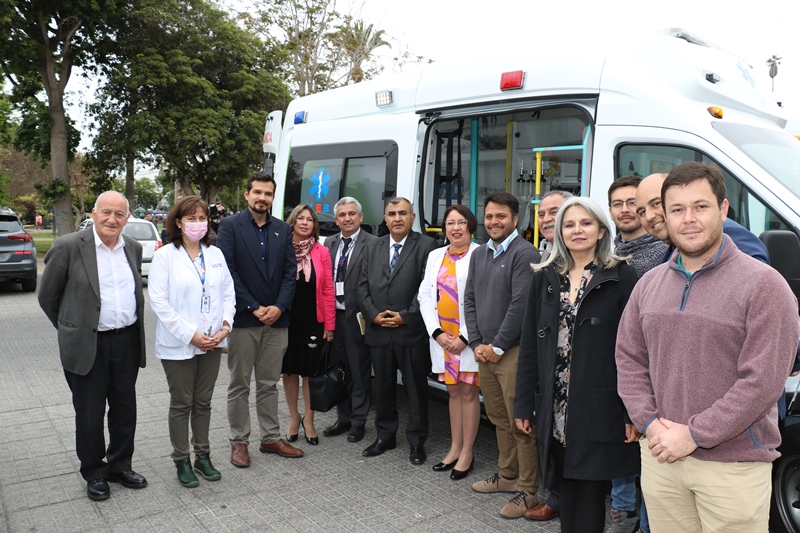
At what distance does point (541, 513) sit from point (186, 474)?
2.34 meters

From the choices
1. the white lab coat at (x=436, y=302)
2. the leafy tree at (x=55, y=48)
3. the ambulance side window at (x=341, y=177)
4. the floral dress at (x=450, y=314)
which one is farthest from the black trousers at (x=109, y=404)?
the leafy tree at (x=55, y=48)

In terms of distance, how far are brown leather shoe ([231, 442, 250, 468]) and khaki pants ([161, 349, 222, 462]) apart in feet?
0.89

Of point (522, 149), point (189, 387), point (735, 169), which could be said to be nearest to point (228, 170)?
point (522, 149)

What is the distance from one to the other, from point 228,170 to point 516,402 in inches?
848

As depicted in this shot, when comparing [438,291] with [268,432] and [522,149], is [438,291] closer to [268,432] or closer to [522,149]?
[268,432]

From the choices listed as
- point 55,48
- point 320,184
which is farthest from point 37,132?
point 320,184

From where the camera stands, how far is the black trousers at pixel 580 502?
2898mm

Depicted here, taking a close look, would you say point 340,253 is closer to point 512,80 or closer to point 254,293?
point 254,293

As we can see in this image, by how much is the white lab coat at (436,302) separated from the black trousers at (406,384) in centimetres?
24

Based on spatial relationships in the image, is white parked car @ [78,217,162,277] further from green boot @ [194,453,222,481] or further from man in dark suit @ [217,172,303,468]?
green boot @ [194,453,222,481]

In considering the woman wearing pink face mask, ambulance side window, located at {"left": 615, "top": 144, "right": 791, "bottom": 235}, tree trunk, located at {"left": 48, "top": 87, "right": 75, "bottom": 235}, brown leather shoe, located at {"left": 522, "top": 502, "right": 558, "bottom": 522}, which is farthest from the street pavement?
tree trunk, located at {"left": 48, "top": 87, "right": 75, "bottom": 235}

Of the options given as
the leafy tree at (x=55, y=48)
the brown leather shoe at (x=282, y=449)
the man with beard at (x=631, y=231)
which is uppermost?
the leafy tree at (x=55, y=48)

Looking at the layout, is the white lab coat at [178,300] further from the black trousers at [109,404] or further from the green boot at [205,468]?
the green boot at [205,468]

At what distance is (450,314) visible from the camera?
4578 mm
